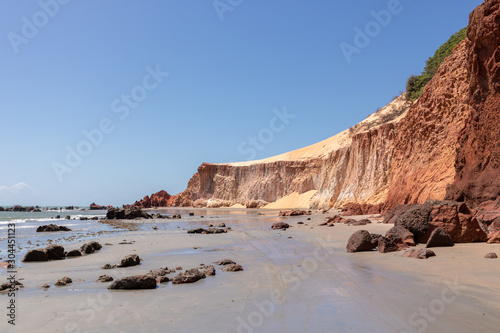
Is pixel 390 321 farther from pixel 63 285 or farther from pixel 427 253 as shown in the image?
pixel 63 285

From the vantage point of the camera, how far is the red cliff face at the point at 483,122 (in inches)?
433

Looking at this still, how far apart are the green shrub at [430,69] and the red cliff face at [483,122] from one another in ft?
78.0

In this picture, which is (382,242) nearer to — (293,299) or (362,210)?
(293,299)

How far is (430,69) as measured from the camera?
1489 inches

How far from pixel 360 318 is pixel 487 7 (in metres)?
13.4

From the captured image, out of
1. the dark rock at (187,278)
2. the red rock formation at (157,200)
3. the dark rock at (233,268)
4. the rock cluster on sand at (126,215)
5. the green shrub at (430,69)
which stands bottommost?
the dark rock at (233,268)

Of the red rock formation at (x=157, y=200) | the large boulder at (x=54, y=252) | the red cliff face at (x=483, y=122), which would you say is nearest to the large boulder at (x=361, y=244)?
the red cliff face at (x=483, y=122)

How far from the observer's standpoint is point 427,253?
750cm

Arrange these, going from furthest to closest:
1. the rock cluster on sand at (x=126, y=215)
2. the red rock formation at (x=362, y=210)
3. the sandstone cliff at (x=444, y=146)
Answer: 1. the rock cluster on sand at (x=126, y=215)
2. the red rock formation at (x=362, y=210)
3. the sandstone cliff at (x=444, y=146)

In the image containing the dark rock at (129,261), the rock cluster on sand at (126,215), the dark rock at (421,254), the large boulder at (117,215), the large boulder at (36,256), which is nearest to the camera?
the dark rock at (421,254)

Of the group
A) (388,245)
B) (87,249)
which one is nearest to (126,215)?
(87,249)

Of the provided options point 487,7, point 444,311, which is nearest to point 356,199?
point 487,7

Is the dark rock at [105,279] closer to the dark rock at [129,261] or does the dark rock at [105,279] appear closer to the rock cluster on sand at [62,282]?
the rock cluster on sand at [62,282]

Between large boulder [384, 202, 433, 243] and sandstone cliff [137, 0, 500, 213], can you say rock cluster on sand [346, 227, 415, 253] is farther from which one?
sandstone cliff [137, 0, 500, 213]
